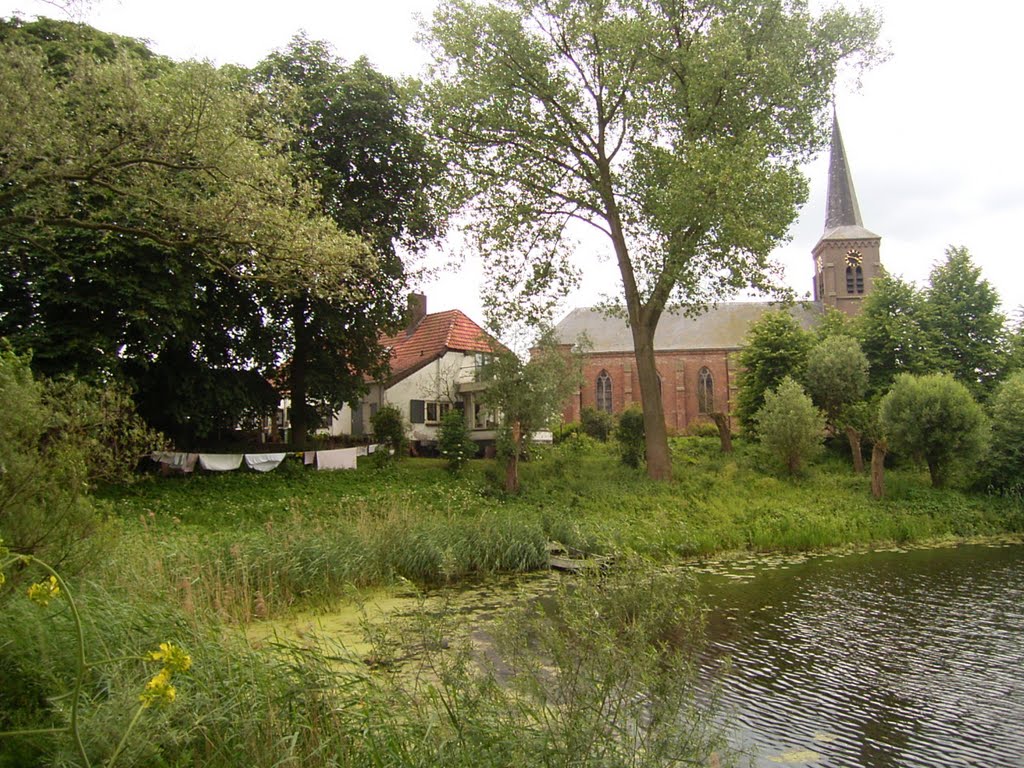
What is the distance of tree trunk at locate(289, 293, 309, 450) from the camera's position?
23.4 m

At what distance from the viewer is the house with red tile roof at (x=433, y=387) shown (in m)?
31.5

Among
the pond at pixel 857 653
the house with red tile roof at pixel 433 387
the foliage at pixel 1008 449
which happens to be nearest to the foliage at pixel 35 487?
the pond at pixel 857 653

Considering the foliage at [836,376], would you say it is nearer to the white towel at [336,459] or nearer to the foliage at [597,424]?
the foliage at [597,424]

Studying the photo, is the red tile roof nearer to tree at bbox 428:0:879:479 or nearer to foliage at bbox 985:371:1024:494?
tree at bbox 428:0:879:479

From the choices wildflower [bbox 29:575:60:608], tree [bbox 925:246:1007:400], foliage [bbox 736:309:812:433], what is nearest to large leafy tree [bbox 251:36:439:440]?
foliage [bbox 736:309:812:433]

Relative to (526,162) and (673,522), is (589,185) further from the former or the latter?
(673,522)

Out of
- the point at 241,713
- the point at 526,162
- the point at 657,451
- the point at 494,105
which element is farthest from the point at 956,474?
the point at 241,713

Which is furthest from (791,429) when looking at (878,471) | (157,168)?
(157,168)

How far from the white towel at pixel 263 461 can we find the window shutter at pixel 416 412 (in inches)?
358

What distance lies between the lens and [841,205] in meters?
52.4

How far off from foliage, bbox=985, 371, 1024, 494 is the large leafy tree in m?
17.9

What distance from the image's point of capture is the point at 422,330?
36.0 metres

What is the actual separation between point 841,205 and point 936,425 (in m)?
34.5

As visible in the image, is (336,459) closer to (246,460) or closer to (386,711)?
(246,460)
